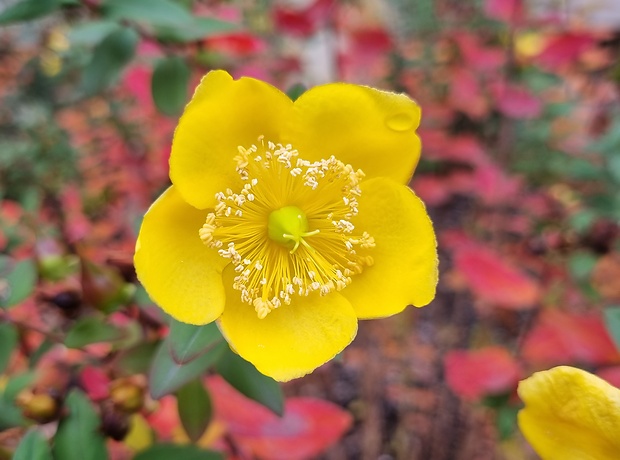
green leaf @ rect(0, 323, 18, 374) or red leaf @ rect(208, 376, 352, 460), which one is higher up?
green leaf @ rect(0, 323, 18, 374)

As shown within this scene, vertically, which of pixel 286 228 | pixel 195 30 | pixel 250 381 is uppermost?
pixel 195 30

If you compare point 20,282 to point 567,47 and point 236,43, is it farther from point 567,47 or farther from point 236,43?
point 567,47

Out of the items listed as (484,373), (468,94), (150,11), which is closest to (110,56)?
(150,11)

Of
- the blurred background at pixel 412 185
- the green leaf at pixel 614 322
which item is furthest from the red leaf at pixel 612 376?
the green leaf at pixel 614 322

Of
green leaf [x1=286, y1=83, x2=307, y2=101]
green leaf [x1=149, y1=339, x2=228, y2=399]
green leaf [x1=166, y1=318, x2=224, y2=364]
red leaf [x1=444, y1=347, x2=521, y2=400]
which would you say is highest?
green leaf [x1=286, y1=83, x2=307, y2=101]

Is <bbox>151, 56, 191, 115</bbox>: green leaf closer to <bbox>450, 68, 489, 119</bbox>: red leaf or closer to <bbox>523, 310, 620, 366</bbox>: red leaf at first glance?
<bbox>523, 310, 620, 366</bbox>: red leaf

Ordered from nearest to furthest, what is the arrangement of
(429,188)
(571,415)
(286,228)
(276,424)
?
1. (571,415)
2. (286,228)
3. (276,424)
4. (429,188)

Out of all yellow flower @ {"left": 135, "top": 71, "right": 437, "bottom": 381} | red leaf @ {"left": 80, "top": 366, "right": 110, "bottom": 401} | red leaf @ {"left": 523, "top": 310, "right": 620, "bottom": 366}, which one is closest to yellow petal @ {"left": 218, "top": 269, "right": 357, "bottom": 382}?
yellow flower @ {"left": 135, "top": 71, "right": 437, "bottom": 381}

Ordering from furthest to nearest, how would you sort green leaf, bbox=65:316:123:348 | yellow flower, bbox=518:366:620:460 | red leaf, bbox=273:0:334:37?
red leaf, bbox=273:0:334:37 → green leaf, bbox=65:316:123:348 → yellow flower, bbox=518:366:620:460
